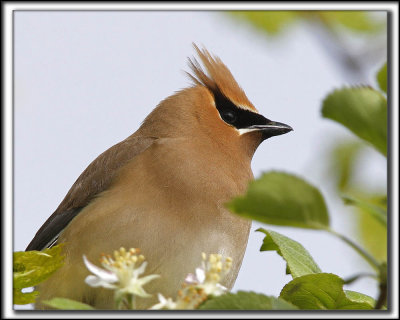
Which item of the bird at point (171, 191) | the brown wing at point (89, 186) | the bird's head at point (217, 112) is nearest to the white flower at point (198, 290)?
the bird at point (171, 191)

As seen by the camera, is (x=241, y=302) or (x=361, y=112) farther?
(x=241, y=302)

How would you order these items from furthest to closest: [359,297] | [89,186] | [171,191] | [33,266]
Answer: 1. [89,186]
2. [171,191]
3. [359,297]
4. [33,266]

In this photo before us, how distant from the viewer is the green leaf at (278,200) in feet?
4.52

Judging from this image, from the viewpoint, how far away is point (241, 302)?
5.62 feet

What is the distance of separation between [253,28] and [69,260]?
1.69 m

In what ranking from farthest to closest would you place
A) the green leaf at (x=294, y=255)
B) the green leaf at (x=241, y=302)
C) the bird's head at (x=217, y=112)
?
the bird's head at (x=217, y=112)
the green leaf at (x=294, y=255)
the green leaf at (x=241, y=302)

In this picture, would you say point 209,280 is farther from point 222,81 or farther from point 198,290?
point 222,81

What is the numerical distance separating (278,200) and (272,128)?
297 centimetres

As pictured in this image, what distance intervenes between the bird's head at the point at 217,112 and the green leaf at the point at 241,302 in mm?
2523

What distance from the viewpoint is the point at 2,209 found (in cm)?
247

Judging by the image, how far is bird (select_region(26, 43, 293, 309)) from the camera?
3463 mm

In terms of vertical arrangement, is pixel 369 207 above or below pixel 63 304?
above

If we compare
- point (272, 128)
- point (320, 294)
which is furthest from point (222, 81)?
point (320, 294)

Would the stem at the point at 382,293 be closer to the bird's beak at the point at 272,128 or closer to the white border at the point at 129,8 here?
the white border at the point at 129,8
